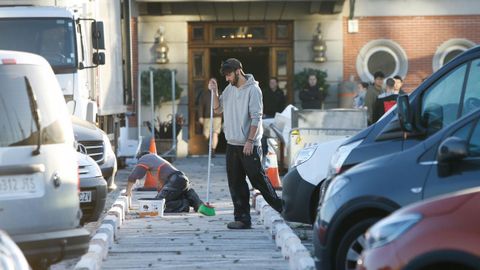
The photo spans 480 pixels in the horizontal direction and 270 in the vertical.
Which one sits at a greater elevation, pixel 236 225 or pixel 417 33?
pixel 417 33

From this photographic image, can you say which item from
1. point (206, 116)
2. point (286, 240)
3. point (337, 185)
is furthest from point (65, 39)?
point (206, 116)

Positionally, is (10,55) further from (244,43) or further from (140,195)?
(244,43)

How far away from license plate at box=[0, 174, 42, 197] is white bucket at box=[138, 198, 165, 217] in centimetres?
617

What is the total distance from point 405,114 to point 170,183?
20.5ft

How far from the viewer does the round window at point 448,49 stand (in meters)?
29.8

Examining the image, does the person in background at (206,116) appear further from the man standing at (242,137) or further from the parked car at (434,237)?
the parked car at (434,237)

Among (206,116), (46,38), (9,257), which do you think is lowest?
(206,116)

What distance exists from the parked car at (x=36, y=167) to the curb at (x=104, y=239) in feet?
2.10

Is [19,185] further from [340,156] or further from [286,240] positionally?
[286,240]

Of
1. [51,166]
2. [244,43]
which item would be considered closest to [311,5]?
[244,43]

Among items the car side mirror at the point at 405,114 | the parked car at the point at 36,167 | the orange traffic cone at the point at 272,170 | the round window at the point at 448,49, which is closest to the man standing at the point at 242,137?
the car side mirror at the point at 405,114

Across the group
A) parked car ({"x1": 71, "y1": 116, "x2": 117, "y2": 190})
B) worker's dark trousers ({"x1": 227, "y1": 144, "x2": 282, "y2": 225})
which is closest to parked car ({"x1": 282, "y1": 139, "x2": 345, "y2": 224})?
worker's dark trousers ({"x1": 227, "y1": 144, "x2": 282, "y2": 225})

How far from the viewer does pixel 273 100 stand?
92.5 feet

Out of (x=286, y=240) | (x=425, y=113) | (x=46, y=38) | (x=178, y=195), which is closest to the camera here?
(x=425, y=113)
